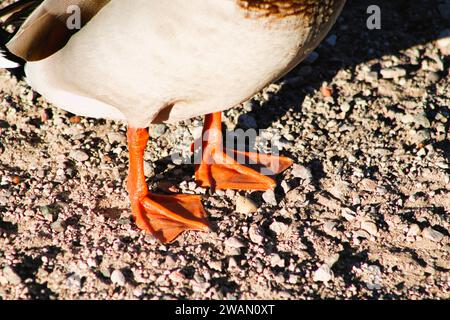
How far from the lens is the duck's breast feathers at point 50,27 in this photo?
11.2 feet

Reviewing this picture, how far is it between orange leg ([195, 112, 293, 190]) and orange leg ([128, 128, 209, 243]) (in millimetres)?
249

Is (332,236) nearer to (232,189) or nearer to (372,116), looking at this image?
(232,189)

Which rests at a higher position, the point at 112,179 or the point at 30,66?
the point at 30,66

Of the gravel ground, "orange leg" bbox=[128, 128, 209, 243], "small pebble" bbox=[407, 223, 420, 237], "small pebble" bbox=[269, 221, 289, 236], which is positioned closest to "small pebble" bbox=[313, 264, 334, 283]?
the gravel ground

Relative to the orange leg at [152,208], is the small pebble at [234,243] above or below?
below

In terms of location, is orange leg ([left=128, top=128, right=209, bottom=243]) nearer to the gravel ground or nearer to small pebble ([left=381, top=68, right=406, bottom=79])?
the gravel ground

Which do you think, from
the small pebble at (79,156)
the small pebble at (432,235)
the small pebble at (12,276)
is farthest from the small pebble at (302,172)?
the small pebble at (12,276)

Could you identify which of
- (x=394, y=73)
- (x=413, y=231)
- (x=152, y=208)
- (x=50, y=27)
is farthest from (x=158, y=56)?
(x=394, y=73)

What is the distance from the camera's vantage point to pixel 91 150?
441 cm

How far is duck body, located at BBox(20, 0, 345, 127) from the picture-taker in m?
3.08

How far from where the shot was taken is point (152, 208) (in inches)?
157

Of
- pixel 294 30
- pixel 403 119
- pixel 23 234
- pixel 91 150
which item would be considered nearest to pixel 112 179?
pixel 91 150

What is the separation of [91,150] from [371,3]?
9.00 feet

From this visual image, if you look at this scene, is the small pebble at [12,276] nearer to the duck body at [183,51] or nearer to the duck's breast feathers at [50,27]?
the duck body at [183,51]
